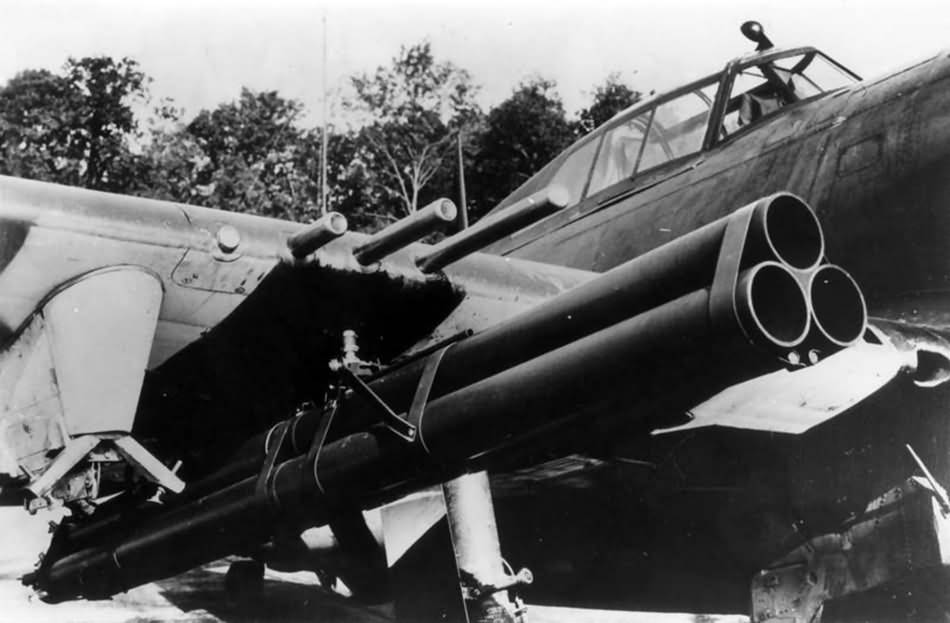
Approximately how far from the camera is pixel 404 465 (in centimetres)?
310

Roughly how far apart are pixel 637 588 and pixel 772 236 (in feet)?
8.07

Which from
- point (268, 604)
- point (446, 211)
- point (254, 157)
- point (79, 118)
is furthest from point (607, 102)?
point (446, 211)

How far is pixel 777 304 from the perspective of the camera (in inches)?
86.0

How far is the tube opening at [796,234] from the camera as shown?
2.17m

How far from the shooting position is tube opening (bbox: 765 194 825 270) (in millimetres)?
2168

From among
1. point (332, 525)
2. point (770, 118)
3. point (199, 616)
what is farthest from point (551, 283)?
point (199, 616)

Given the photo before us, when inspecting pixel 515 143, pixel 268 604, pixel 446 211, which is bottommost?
pixel 268 604

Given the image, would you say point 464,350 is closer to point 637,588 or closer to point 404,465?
point 404,465

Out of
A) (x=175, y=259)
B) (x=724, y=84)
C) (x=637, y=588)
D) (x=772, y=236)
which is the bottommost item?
(x=637, y=588)

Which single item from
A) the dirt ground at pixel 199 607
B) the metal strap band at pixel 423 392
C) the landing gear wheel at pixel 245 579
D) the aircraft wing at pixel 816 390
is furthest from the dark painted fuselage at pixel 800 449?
the landing gear wheel at pixel 245 579

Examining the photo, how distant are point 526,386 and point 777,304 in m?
0.80

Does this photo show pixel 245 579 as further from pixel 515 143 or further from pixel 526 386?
pixel 515 143

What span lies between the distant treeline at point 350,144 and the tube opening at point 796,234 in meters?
35.2

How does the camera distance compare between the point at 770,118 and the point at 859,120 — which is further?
the point at 770,118
